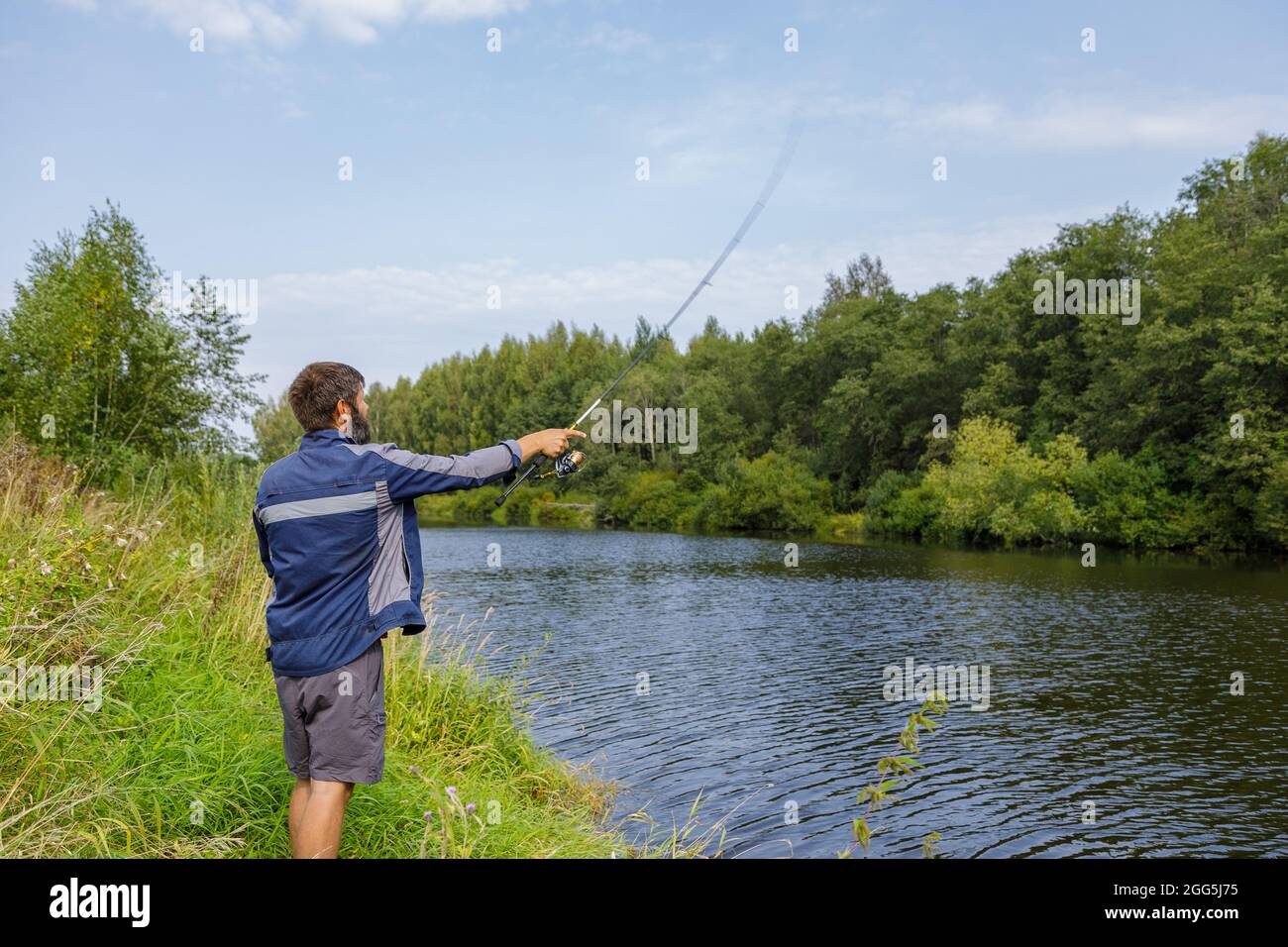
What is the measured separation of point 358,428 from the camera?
4055mm

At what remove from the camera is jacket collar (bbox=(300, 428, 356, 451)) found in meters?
3.89

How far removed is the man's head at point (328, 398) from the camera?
391cm

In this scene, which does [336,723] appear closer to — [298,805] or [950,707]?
[298,805]

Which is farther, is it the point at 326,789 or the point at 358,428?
the point at 358,428

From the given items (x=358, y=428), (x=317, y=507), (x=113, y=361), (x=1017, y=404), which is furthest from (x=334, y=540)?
(x=1017, y=404)

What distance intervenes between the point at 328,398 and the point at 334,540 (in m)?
0.60

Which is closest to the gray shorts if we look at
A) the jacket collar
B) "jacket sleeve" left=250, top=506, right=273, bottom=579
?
"jacket sleeve" left=250, top=506, right=273, bottom=579

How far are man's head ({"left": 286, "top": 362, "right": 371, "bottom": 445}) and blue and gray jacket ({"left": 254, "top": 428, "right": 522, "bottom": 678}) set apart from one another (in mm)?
68

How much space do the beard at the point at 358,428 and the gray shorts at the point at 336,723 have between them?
902 mm

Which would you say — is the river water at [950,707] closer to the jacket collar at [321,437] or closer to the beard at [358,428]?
the beard at [358,428]

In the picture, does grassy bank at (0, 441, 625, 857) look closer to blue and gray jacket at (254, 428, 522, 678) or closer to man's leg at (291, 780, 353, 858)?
man's leg at (291, 780, 353, 858)

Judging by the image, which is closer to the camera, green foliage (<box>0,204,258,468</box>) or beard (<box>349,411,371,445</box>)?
beard (<box>349,411,371,445</box>)
